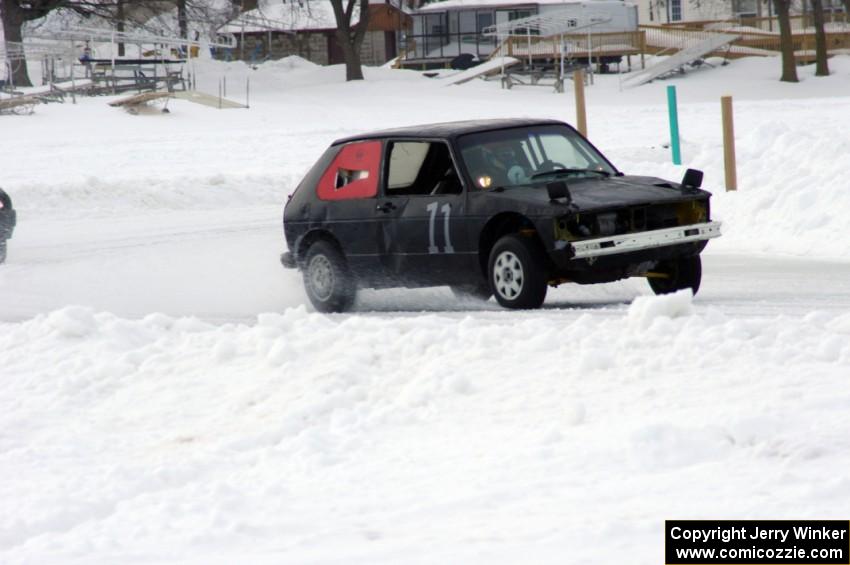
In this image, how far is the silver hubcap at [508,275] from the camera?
10227 millimetres

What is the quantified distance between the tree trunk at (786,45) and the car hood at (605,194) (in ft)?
137

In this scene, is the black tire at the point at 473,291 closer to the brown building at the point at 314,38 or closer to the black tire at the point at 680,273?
the black tire at the point at 680,273

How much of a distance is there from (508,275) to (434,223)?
825 millimetres

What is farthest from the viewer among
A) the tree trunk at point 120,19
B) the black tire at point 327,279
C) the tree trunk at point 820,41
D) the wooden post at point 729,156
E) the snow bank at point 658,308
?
the tree trunk at point 120,19

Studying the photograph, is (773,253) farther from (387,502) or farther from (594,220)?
(387,502)

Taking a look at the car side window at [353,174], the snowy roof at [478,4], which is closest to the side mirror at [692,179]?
the car side window at [353,174]

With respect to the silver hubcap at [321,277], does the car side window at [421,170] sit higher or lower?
higher

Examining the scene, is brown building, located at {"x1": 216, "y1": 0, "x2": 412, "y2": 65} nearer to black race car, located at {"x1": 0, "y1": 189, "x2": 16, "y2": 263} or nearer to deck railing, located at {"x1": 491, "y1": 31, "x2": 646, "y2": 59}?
deck railing, located at {"x1": 491, "y1": 31, "x2": 646, "y2": 59}

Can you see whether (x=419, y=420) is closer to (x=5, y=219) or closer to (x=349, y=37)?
(x=5, y=219)

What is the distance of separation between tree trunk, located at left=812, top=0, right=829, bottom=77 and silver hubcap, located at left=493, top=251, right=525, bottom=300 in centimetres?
4428

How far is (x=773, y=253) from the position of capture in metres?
14.2

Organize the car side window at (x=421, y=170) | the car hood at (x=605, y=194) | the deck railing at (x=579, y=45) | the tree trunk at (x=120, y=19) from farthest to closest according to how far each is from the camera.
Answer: the deck railing at (x=579, y=45) < the tree trunk at (x=120, y=19) < the car side window at (x=421, y=170) < the car hood at (x=605, y=194)

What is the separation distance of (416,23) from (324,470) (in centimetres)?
6193

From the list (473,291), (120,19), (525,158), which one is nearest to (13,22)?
(120,19)
